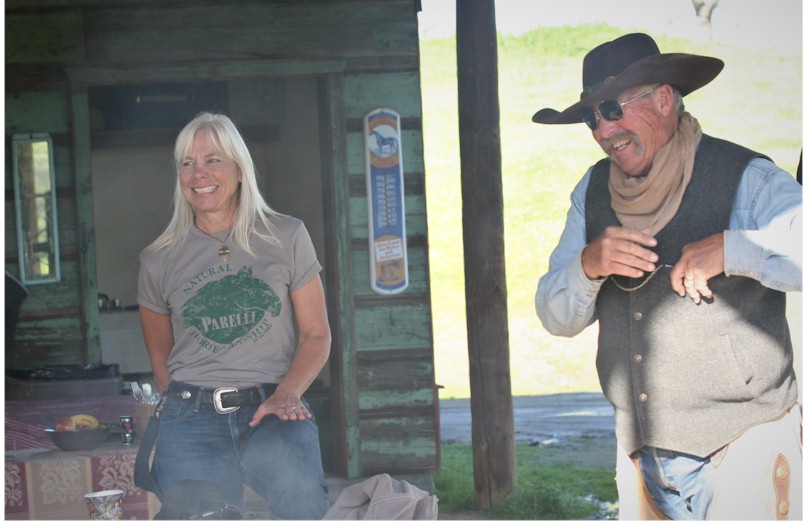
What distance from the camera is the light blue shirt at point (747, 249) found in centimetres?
309

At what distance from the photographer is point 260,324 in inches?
132

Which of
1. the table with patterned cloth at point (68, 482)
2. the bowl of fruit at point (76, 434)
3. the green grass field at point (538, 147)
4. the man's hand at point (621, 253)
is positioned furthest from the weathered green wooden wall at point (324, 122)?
the man's hand at point (621, 253)

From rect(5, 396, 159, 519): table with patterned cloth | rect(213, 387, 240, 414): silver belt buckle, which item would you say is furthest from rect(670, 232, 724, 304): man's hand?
rect(5, 396, 159, 519): table with patterned cloth

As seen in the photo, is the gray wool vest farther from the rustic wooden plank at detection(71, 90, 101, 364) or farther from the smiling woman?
the rustic wooden plank at detection(71, 90, 101, 364)

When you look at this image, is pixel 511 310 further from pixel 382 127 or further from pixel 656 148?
pixel 656 148

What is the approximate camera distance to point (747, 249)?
3.10 metres

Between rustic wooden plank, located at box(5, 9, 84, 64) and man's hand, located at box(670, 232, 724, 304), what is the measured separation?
3613mm

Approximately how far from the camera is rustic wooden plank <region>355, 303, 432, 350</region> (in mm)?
5840

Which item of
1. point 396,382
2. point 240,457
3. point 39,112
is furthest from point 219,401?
point 39,112

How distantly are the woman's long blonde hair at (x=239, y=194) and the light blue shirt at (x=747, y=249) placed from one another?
3.02 feet

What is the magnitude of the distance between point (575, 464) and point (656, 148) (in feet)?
12.7

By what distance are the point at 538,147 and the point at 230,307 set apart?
3.79 m

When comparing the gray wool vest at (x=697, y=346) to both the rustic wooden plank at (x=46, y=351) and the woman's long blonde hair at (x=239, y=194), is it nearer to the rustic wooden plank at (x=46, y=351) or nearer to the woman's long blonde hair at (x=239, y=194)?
the woman's long blonde hair at (x=239, y=194)

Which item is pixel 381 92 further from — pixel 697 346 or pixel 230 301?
pixel 697 346
